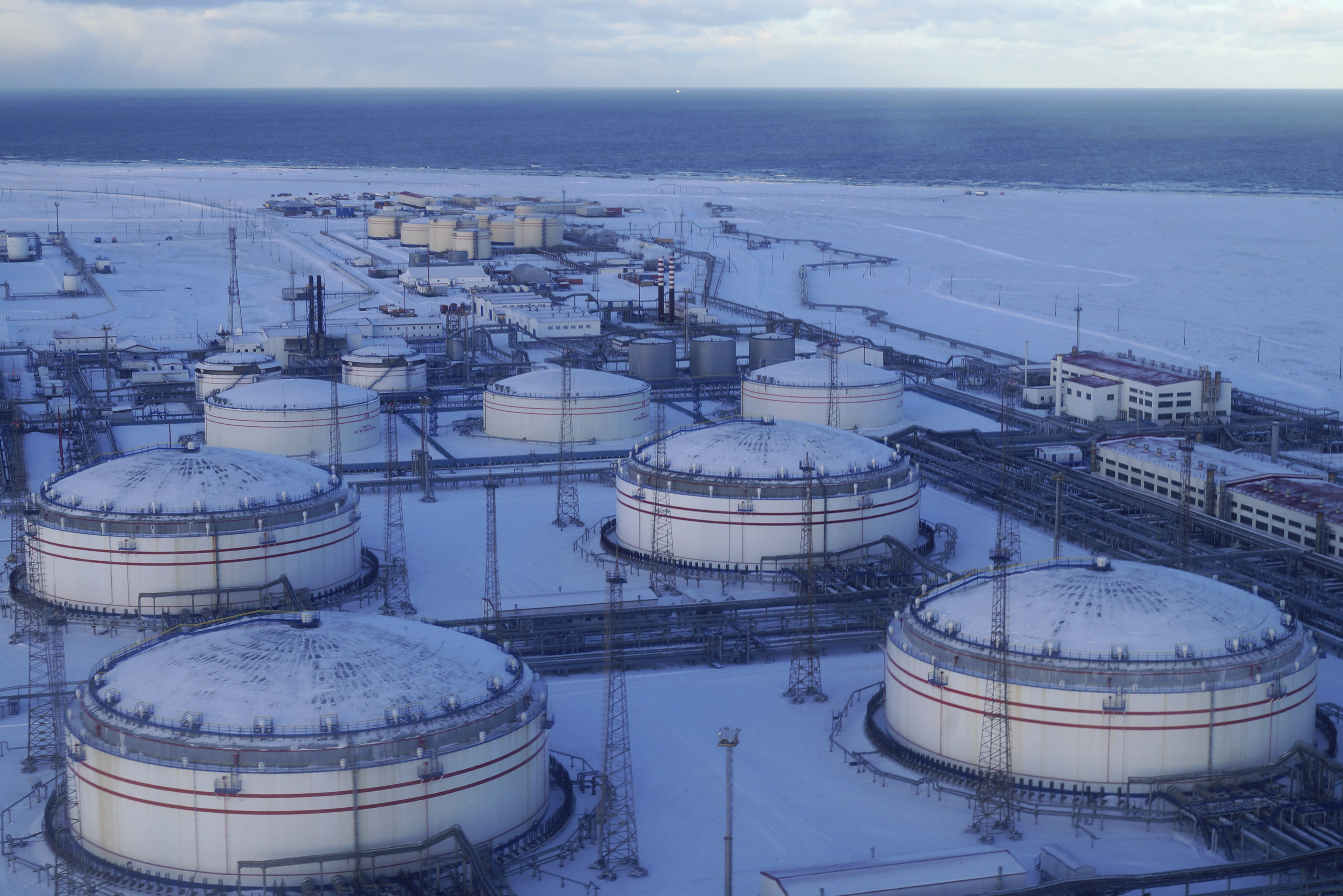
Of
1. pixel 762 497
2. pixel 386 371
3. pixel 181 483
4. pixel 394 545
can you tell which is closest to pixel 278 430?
pixel 386 371

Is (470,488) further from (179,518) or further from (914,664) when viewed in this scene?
(914,664)

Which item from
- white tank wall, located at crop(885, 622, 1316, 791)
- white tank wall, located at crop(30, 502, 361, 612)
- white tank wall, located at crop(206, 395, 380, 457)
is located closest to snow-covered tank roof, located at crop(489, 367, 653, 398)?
white tank wall, located at crop(206, 395, 380, 457)

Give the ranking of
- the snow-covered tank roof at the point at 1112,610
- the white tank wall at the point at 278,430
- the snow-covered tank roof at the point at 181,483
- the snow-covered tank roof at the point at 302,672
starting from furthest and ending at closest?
the white tank wall at the point at 278,430, the snow-covered tank roof at the point at 181,483, the snow-covered tank roof at the point at 1112,610, the snow-covered tank roof at the point at 302,672

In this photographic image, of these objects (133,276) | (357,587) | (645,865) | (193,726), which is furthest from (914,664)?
(133,276)

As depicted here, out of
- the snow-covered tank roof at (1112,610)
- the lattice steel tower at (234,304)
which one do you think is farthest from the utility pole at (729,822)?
the lattice steel tower at (234,304)

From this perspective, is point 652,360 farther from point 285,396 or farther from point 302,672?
point 302,672

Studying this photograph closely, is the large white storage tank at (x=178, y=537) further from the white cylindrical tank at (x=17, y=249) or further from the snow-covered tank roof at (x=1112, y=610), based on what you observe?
the white cylindrical tank at (x=17, y=249)
